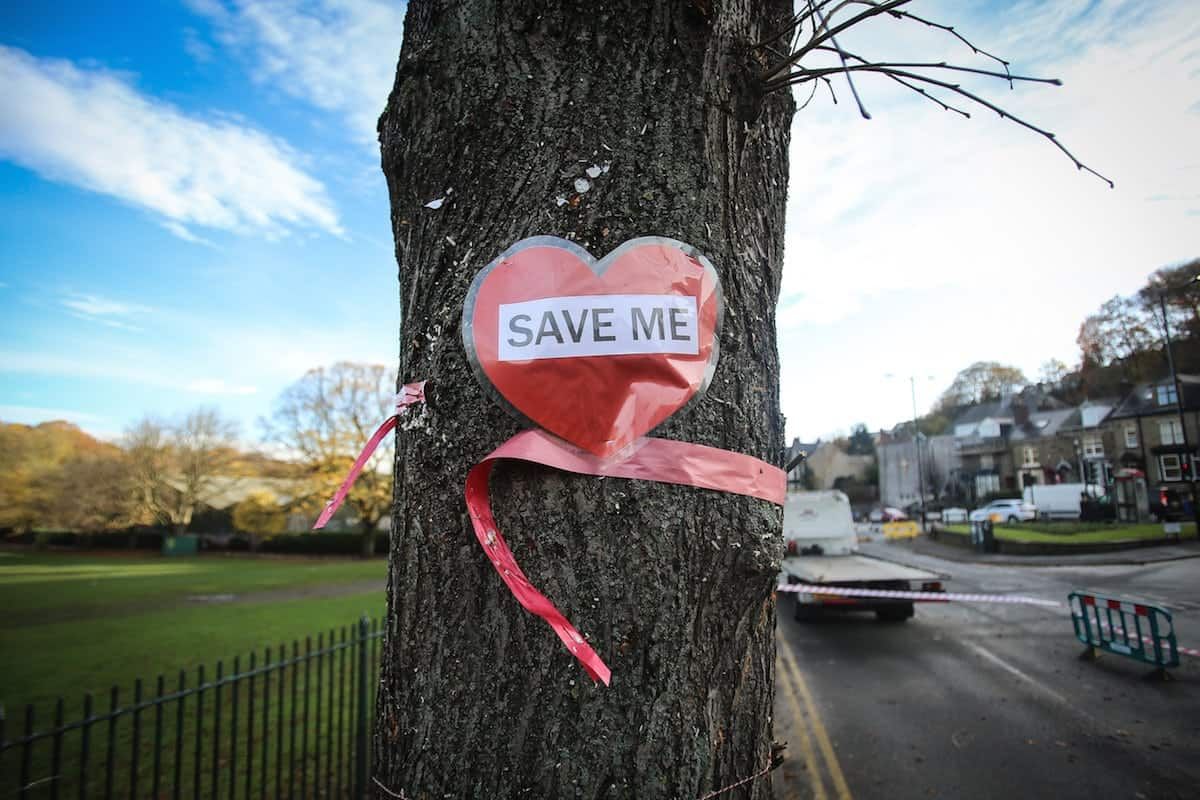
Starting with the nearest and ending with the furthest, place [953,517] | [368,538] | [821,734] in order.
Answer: [821,734]
[953,517]
[368,538]

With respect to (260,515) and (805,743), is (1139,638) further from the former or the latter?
(260,515)

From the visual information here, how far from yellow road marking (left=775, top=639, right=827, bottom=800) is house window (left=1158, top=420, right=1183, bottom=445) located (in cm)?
4253

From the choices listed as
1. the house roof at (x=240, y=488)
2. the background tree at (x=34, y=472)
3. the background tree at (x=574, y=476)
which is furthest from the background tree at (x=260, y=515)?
the background tree at (x=574, y=476)

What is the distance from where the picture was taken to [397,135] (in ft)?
4.79

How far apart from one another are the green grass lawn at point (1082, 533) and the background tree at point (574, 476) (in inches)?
956

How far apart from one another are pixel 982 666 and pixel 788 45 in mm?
8660

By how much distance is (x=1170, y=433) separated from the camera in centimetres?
3691

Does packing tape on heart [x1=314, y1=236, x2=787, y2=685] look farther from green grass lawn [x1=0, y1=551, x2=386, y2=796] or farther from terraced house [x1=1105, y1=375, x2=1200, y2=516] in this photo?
terraced house [x1=1105, y1=375, x2=1200, y2=516]

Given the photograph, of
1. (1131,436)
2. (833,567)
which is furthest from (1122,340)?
(833,567)

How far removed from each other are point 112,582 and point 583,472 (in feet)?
95.0

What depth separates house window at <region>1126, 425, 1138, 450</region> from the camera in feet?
129

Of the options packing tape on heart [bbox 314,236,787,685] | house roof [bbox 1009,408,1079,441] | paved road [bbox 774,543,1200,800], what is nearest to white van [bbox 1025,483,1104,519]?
house roof [bbox 1009,408,1079,441]

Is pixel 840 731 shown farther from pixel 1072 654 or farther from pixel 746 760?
pixel 746 760

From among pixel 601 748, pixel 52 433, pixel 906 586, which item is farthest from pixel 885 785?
pixel 52 433
